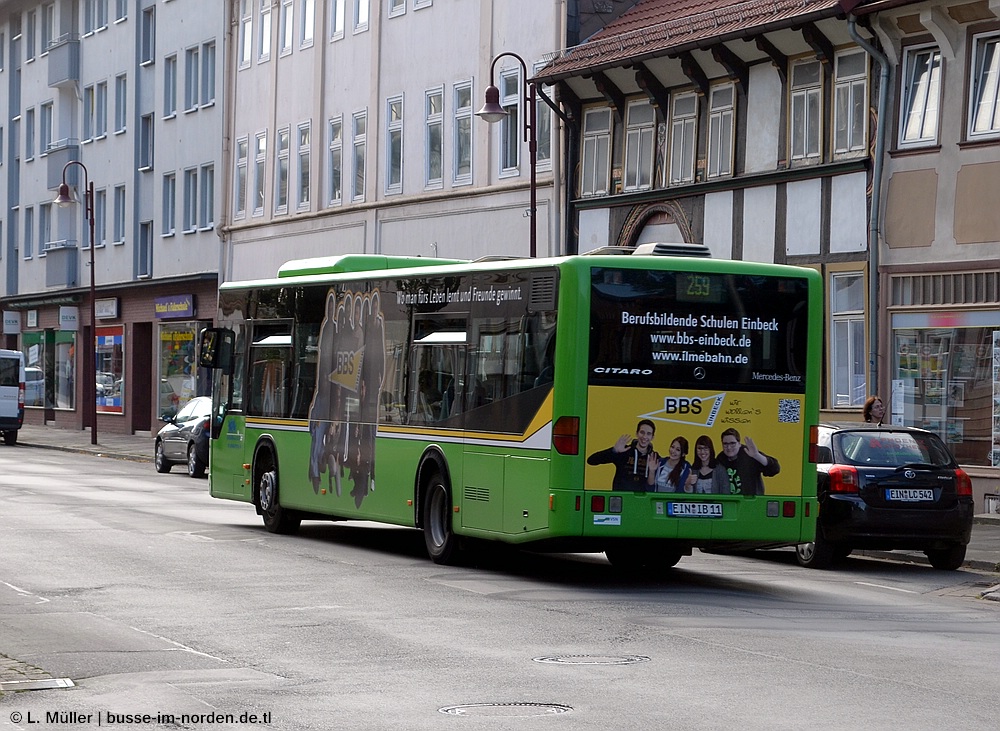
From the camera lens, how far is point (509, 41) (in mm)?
37000

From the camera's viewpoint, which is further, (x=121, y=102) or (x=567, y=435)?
(x=121, y=102)

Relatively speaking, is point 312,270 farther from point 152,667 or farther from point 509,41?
point 509,41

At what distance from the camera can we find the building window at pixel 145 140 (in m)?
56.1

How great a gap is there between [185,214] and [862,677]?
4507 centimetres

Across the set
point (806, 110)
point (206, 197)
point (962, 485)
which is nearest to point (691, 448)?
point (962, 485)

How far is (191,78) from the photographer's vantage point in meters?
53.2

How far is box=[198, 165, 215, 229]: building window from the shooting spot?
51656mm

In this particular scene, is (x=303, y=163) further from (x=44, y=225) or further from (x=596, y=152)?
(x=44, y=225)

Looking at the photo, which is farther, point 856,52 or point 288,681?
point 856,52

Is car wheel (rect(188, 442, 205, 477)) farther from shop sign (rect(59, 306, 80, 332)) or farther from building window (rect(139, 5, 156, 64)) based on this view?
shop sign (rect(59, 306, 80, 332))

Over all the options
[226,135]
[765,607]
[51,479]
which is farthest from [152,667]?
[226,135]

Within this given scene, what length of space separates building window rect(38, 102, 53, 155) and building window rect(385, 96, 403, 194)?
26509mm

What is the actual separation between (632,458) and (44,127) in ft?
177

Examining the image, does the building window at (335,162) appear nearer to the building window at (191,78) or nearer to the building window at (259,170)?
the building window at (259,170)
